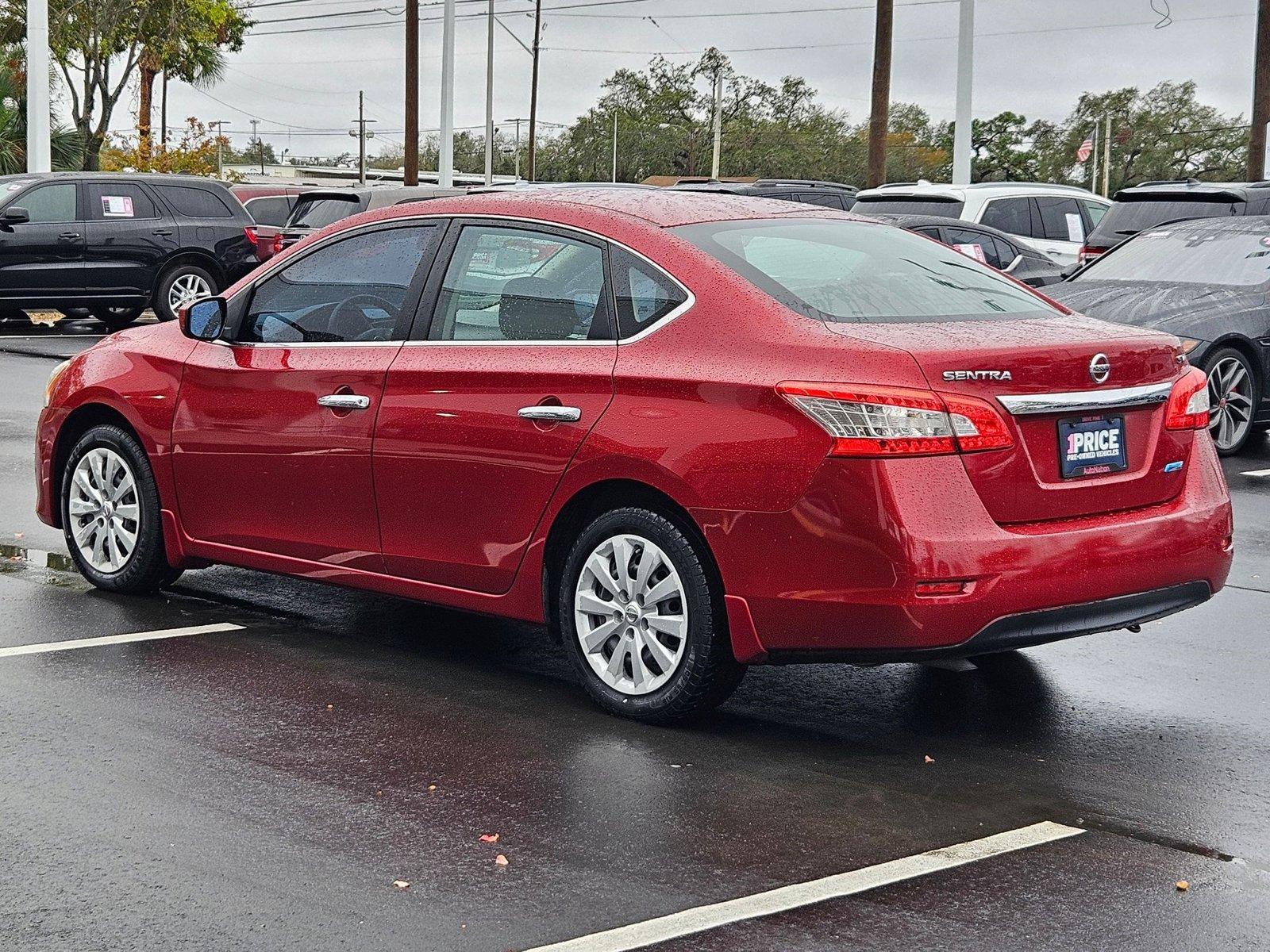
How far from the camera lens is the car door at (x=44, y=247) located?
19.7 metres

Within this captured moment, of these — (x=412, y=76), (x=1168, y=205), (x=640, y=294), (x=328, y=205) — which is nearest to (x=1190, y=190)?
(x=1168, y=205)

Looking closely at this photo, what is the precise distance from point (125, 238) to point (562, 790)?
16971 millimetres

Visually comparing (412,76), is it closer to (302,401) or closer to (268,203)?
(268,203)

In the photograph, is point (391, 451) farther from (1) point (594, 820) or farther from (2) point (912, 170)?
(2) point (912, 170)

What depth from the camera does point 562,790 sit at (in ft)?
16.0

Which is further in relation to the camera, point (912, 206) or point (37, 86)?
point (37, 86)

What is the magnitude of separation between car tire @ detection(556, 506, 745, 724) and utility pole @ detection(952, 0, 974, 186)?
23.4 meters

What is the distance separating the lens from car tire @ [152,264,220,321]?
20.6 meters

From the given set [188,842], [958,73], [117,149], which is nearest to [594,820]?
[188,842]

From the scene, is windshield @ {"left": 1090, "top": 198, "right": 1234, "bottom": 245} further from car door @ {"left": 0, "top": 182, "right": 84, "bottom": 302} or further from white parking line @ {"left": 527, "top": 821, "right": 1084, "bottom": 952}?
white parking line @ {"left": 527, "top": 821, "right": 1084, "bottom": 952}

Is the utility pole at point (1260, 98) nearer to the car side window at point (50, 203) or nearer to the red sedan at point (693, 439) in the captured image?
the car side window at point (50, 203)

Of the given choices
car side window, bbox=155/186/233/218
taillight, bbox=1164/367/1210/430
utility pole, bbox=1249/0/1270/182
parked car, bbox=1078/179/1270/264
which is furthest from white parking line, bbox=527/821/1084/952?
utility pole, bbox=1249/0/1270/182

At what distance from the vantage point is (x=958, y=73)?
Answer: 2827 centimetres

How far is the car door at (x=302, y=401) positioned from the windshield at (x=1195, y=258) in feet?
25.8
